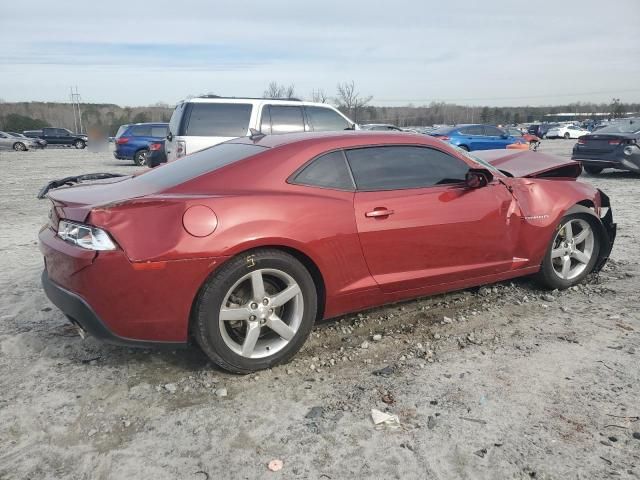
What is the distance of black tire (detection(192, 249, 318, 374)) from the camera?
A: 2766 mm

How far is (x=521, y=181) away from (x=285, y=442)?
9.29ft

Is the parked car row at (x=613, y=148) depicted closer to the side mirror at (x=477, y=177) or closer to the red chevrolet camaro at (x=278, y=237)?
the red chevrolet camaro at (x=278, y=237)

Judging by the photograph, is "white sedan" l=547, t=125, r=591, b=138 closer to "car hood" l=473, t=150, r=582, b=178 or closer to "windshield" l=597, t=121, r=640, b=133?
"windshield" l=597, t=121, r=640, b=133

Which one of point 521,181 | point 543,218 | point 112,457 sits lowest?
point 112,457

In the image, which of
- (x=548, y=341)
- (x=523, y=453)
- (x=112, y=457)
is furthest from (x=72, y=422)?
(x=548, y=341)

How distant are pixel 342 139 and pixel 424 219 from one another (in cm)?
79

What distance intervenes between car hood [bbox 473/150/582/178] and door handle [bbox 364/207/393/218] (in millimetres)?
1504

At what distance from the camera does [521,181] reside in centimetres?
402

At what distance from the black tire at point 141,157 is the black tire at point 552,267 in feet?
53.5

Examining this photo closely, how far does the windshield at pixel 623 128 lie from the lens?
11711 millimetres

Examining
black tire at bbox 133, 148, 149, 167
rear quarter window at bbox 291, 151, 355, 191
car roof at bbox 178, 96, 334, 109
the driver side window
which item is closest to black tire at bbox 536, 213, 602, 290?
the driver side window

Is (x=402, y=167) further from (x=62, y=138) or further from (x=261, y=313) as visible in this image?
(x=62, y=138)

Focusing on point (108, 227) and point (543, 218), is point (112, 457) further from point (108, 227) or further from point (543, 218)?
point (543, 218)

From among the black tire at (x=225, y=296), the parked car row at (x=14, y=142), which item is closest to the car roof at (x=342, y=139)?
the black tire at (x=225, y=296)
